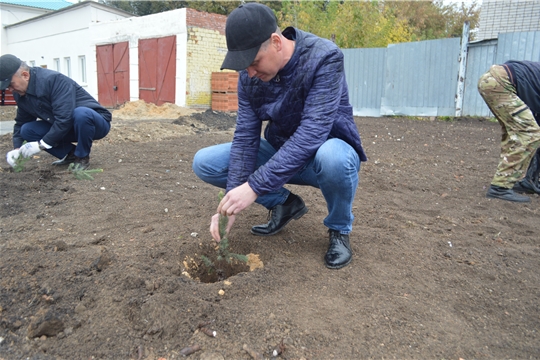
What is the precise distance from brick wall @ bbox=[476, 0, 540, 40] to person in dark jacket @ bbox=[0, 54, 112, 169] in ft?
32.6

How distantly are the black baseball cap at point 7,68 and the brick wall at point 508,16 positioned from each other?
34.4ft

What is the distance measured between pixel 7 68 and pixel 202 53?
1133 cm

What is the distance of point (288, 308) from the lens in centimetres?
185

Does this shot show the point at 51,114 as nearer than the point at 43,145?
No

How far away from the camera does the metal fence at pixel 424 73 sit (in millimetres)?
8836

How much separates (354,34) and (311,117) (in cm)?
1448

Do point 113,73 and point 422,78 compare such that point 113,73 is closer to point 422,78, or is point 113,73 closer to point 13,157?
point 422,78

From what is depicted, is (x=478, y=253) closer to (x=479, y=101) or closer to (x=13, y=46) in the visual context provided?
(x=479, y=101)

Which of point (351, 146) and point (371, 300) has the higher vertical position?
point (351, 146)

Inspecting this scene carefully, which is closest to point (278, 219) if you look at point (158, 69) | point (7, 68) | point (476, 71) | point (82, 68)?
point (7, 68)

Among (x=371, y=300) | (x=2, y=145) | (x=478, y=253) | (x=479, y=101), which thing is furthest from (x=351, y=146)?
(x=479, y=101)

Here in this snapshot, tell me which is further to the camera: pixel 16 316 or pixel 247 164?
pixel 247 164

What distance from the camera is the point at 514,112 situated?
3660 mm

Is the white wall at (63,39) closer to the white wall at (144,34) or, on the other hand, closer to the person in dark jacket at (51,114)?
the white wall at (144,34)
